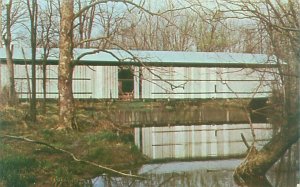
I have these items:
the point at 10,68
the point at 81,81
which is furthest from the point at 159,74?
the point at 10,68

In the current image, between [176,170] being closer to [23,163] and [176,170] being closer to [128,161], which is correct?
[128,161]

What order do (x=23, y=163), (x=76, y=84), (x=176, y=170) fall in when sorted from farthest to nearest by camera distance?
1. (x=176, y=170)
2. (x=76, y=84)
3. (x=23, y=163)

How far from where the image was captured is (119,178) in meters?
3.18

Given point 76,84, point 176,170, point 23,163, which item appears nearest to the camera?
point 23,163

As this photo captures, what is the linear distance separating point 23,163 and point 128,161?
0.71 meters

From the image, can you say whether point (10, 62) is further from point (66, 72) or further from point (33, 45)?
point (66, 72)

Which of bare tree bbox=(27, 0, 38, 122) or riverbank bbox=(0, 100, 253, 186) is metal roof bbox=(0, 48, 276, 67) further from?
riverbank bbox=(0, 100, 253, 186)

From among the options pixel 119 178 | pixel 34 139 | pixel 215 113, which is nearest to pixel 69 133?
pixel 34 139

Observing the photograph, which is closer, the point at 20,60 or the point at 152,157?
the point at 20,60

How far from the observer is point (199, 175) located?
3.33 m

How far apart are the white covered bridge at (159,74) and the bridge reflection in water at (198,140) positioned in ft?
0.98

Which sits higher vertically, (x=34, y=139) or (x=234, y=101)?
(x=234, y=101)

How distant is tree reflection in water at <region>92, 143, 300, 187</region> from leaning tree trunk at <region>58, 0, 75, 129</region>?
1.49 feet

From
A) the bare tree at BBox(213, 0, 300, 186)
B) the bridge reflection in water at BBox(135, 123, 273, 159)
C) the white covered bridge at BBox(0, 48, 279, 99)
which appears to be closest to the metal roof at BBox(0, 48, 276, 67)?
the white covered bridge at BBox(0, 48, 279, 99)
